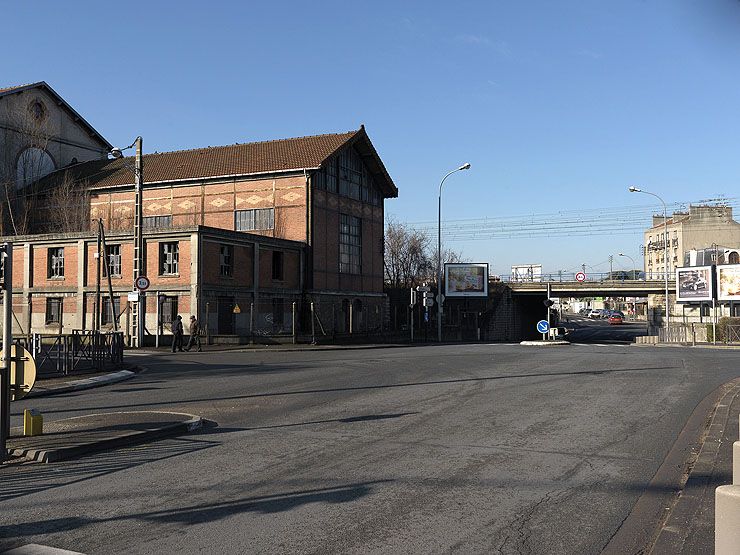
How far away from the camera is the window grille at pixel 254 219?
47.2 metres

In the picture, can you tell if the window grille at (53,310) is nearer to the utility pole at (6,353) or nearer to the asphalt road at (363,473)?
the asphalt road at (363,473)

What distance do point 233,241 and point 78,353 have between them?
19.6 meters

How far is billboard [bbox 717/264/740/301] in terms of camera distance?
59062mm

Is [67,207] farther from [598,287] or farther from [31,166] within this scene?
[598,287]

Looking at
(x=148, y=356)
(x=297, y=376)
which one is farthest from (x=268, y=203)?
(x=297, y=376)

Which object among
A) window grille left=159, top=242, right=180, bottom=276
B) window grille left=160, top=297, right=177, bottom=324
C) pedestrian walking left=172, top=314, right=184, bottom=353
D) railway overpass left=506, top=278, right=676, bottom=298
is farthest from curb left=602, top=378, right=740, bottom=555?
railway overpass left=506, top=278, right=676, bottom=298

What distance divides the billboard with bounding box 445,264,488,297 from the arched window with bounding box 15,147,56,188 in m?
34.2

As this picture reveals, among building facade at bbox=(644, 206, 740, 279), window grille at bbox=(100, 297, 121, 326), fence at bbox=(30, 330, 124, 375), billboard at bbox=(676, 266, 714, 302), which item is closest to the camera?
fence at bbox=(30, 330, 124, 375)

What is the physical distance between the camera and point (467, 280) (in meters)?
63.5

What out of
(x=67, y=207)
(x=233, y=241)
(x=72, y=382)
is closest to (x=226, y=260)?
(x=233, y=241)

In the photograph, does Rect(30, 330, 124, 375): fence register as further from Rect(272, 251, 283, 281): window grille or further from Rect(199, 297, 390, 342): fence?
Rect(272, 251, 283, 281): window grille

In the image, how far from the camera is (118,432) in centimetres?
990

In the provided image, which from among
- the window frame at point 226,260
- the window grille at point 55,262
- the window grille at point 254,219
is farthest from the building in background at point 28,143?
the window frame at point 226,260

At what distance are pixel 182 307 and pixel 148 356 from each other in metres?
9.51
